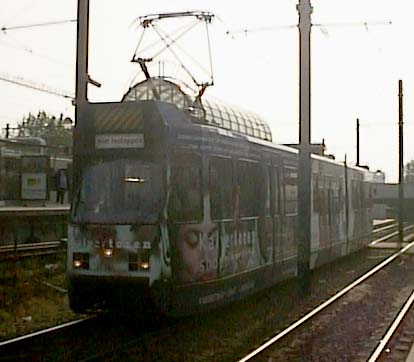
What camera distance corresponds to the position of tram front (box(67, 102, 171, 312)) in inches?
496

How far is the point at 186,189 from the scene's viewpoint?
13.1 m

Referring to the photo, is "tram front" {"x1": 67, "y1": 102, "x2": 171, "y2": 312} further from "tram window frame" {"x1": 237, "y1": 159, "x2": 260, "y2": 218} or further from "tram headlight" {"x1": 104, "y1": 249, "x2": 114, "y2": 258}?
"tram window frame" {"x1": 237, "y1": 159, "x2": 260, "y2": 218}

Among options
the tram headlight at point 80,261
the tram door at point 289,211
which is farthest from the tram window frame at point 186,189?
the tram door at point 289,211

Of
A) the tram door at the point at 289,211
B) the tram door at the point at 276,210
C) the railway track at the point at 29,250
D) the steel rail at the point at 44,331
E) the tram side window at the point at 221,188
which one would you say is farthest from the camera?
the railway track at the point at 29,250

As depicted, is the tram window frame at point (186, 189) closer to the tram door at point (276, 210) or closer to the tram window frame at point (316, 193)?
the tram door at point (276, 210)

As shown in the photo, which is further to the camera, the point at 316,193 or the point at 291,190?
the point at 316,193

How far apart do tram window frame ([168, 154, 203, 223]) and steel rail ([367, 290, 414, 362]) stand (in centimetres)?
320

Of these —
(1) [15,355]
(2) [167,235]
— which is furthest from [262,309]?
(1) [15,355]

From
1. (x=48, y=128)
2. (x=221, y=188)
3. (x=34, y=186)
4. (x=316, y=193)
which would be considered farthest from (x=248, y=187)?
(x=48, y=128)

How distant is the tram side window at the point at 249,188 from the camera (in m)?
15.3

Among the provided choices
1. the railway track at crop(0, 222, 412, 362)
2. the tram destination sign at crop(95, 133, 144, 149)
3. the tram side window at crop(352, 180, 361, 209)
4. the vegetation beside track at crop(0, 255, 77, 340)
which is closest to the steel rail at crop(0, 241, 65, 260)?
the vegetation beside track at crop(0, 255, 77, 340)

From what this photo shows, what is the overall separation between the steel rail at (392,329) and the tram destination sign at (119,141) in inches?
172

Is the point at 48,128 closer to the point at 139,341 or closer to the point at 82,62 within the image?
the point at 82,62

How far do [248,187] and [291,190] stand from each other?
3755 mm
